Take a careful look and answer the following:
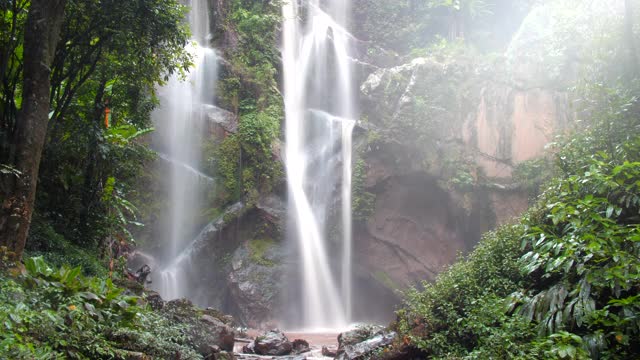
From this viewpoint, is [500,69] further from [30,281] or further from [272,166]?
[30,281]

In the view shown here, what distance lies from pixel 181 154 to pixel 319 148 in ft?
16.6

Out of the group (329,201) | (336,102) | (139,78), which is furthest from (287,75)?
(139,78)

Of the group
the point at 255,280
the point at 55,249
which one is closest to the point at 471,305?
the point at 55,249

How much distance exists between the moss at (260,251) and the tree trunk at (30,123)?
10.5 m

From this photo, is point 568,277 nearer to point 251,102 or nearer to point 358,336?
point 358,336

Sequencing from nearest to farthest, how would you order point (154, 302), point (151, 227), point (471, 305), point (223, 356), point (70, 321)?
point (70, 321), point (471, 305), point (223, 356), point (154, 302), point (151, 227)

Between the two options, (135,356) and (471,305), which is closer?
(135,356)

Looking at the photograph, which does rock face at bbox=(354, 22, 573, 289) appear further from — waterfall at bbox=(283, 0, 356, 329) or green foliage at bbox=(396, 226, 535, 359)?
green foliage at bbox=(396, 226, 535, 359)

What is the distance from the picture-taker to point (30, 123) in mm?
6660

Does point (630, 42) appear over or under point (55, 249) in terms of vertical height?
over

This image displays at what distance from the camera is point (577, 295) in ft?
21.2

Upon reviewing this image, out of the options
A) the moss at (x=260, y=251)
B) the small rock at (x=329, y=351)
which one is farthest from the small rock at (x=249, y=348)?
the moss at (x=260, y=251)

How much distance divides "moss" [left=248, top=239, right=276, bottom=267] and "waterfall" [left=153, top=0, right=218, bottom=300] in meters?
2.08

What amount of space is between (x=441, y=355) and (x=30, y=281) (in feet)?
18.3
